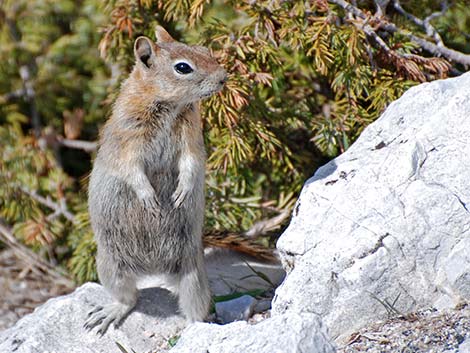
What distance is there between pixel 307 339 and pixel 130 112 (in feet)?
5.29

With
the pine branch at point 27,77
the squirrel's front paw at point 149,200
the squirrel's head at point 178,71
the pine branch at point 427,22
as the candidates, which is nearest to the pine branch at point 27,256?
the pine branch at point 27,77

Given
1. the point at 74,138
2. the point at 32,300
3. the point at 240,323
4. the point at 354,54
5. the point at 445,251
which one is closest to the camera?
the point at 240,323

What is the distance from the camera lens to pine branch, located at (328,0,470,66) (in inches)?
175

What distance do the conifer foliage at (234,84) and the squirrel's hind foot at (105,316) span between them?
1021 millimetres

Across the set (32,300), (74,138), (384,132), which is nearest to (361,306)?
(384,132)

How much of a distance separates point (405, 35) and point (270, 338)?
236 cm

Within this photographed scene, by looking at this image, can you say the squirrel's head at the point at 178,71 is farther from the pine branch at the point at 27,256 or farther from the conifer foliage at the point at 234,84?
the pine branch at the point at 27,256

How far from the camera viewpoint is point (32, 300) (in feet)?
19.0

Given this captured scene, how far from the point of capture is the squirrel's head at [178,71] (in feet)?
12.3

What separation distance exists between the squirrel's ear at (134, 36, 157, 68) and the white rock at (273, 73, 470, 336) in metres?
1.03

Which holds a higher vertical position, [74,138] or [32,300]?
[74,138]

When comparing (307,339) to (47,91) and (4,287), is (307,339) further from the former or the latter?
(47,91)

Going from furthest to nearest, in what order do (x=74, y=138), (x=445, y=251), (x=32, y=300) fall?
(x=74, y=138) < (x=32, y=300) < (x=445, y=251)

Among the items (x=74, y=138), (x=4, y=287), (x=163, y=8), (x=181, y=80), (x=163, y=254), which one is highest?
(x=181, y=80)
